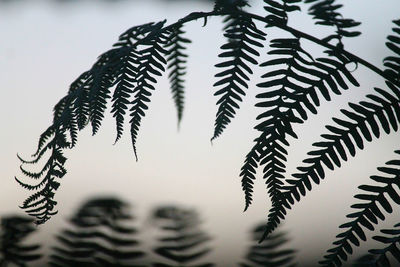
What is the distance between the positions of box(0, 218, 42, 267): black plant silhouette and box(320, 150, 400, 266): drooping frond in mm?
907

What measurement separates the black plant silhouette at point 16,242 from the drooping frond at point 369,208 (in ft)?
2.98

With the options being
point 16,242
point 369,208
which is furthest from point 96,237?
point 369,208

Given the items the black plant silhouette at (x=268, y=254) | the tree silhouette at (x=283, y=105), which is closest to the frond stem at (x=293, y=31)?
the tree silhouette at (x=283, y=105)

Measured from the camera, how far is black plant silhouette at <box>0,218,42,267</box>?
1.28 meters

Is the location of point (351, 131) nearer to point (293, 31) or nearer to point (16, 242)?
point (293, 31)

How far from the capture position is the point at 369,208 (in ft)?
2.40

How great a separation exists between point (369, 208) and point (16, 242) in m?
1.01

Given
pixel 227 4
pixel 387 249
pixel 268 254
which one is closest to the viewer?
pixel 387 249

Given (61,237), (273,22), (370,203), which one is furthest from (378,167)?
(61,237)

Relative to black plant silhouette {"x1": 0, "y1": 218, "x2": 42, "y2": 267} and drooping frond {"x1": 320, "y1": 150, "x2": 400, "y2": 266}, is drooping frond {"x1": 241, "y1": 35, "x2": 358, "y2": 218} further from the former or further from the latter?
black plant silhouette {"x1": 0, "y1": 218, "x2": 42, "y2": 267}

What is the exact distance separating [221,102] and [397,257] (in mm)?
406

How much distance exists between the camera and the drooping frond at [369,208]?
714 mm

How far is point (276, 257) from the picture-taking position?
120cm

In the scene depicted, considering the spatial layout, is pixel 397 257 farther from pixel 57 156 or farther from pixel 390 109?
pixel 57 156
